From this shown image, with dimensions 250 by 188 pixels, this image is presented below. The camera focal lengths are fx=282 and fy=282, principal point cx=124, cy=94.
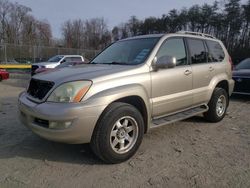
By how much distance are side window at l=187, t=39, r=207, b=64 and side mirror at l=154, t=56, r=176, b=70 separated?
3.47 ft

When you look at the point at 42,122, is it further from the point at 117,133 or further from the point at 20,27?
the point at 20,27

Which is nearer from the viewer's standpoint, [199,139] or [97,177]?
[97,177]

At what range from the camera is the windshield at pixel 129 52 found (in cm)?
451

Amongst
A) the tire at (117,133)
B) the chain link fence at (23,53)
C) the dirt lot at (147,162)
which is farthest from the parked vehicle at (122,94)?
the chain link fence at (23,53)

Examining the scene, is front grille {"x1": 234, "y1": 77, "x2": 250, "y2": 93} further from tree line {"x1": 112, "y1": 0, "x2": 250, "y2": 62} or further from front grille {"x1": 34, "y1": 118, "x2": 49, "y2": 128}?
tree line {"x1": 112, "y1": 0, "x2": 250, "y2": 62}

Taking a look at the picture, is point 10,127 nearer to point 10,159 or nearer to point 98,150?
point 10,159

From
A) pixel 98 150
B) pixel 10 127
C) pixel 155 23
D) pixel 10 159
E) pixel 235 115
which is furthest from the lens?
pixel 155 23

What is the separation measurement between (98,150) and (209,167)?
1.49 meters

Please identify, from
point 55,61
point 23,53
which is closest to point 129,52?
point 55,61

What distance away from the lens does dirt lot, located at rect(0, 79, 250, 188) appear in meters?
3.38

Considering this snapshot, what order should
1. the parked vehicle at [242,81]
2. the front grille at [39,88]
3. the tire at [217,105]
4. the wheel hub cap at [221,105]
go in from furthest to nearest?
the parked vehicle at [242,81], the wheel hub cap at [221,105], the tire at [217,105], the front grille at [39,88]

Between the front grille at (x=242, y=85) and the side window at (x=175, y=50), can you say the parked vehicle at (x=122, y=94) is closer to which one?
the side window at (x=175, y=50)

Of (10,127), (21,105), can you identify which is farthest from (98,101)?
(10,127)

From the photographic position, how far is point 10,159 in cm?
402
